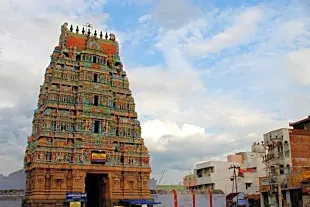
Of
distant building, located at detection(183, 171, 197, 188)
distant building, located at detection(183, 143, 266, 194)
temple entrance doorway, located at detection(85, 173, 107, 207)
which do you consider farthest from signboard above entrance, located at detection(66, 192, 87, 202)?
distant building, located at detection(183, 171, 197, 188)

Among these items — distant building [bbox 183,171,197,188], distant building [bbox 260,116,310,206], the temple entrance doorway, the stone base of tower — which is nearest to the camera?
the stone base of tower

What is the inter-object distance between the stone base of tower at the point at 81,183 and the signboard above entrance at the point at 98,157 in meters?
0.63

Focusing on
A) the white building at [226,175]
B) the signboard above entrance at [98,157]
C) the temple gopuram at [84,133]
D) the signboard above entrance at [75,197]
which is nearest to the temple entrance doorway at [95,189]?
the temple gopuram at [84,133]

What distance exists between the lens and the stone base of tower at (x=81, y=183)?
4322cm

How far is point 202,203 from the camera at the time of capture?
5738cm

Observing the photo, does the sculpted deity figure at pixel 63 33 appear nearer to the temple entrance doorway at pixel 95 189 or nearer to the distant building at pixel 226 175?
the temple entrance doorway at pixel 95 189

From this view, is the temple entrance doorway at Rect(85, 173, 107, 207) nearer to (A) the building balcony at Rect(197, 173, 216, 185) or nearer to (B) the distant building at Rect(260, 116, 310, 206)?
(B) the distant building at Rect(260, 116, 310, 206)

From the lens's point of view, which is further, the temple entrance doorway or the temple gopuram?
the temple entrance doorway

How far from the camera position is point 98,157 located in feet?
152

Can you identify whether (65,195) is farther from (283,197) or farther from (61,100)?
(283,197)

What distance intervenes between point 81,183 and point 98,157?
12.1ft

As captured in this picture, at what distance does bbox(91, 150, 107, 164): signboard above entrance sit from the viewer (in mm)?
46206

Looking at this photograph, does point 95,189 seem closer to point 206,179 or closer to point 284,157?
point 284,157

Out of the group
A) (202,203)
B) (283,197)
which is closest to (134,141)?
(202,203)
